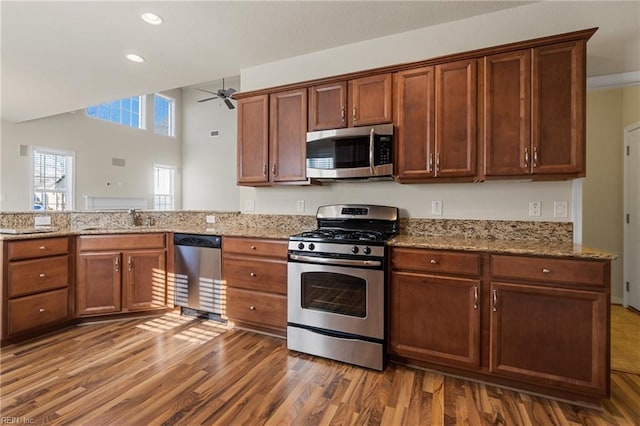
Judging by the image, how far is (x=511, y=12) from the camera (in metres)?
2.45

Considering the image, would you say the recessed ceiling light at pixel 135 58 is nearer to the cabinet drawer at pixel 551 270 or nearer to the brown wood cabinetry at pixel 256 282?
the brown wood cabinetry at pixel 256 282

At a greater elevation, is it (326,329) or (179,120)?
(179,120)

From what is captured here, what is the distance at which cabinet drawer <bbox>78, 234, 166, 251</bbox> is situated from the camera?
3094 millimetres

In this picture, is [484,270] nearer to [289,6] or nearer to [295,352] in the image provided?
[295,352]

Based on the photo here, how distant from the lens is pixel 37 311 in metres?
2.79

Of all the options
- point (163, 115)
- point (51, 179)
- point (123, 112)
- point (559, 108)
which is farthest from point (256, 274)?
point (163, 115)

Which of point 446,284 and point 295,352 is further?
point 295,352

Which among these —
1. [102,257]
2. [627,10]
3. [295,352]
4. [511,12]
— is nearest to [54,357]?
[102,257]

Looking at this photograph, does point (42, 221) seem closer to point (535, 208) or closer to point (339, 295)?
point (339, 295)

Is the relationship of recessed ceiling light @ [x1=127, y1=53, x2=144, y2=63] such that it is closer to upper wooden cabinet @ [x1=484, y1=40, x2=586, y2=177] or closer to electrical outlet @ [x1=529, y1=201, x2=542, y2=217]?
upper wooden cabinet @ [x1=484, y1=40, x2=586, y2=177]

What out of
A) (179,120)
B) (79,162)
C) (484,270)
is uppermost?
(179,120)

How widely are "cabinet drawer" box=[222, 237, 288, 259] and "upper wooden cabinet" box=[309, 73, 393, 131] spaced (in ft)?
3.54

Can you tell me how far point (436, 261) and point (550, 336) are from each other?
0.75 meters

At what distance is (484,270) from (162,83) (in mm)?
3910
